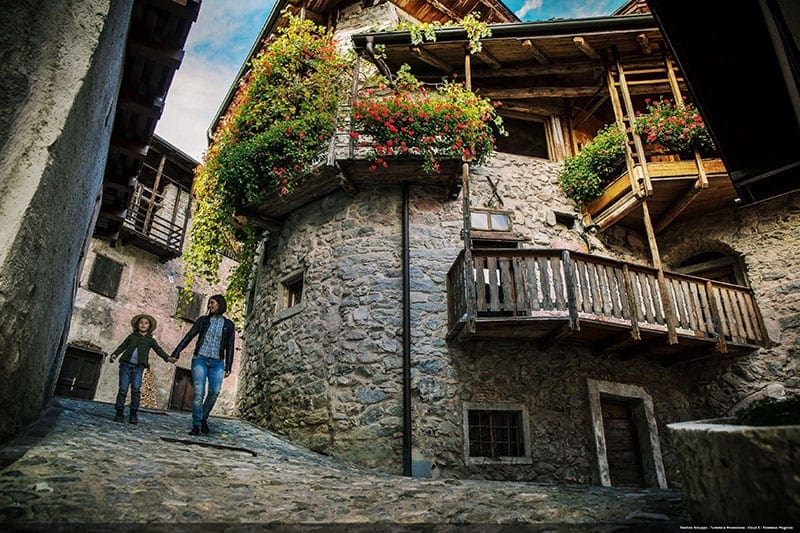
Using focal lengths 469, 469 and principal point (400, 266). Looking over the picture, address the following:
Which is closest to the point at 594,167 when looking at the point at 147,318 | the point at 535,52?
the point at 535,52

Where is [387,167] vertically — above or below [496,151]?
below

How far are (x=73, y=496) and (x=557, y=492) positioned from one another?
3.70 m

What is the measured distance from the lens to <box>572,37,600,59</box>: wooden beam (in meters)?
9.45

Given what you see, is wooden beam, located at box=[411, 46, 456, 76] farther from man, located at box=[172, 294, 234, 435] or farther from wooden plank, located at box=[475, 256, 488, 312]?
man, located at box=[172, 294, 234, 435]

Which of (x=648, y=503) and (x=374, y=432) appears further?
(x=374, y=432)

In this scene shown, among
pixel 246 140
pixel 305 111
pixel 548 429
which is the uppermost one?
pixel 305 111

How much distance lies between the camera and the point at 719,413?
324 inches

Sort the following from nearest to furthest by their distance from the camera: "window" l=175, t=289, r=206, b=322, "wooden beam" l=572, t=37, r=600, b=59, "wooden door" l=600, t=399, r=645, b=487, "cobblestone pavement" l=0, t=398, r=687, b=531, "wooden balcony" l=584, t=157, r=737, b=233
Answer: "cobblestone pavement" l=0, t=398, r=687, b=531 → "wooden door" l=600, t=399, r=645, b=487 → "wooden balcony" l=584, t=157, r=737, b=233 → "wooden beam" l=572, t=37, r=600, b=59 → "window" l=175, t=289, r=206, b=322

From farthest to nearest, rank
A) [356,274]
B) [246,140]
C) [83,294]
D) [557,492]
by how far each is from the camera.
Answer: [83,294]
[246,140]
[356,274]
[557,492]

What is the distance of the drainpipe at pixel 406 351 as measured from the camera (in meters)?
6.66

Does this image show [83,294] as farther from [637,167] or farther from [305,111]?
[637,167]

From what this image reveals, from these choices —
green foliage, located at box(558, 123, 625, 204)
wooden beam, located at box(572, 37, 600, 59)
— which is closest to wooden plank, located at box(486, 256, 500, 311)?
green foliage, located at box(558, 123, 625, 204)

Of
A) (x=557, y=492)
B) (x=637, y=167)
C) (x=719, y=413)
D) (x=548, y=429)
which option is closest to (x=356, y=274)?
(x=548, y=429)

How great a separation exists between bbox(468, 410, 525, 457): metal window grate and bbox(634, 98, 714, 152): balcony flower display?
5.68 meters
